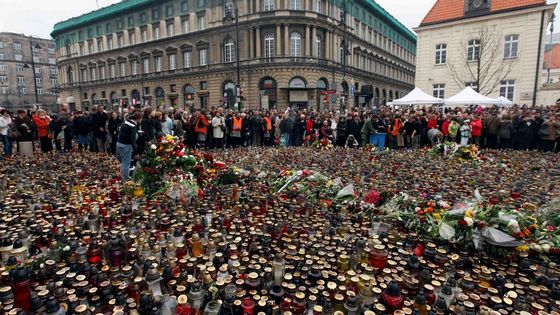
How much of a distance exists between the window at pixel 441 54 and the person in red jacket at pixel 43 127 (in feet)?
116

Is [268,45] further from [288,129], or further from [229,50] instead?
[288,129]

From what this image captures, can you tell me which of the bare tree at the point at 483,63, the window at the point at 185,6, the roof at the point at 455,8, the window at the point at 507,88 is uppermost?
the window at the point at 185,6

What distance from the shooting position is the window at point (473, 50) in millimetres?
32125

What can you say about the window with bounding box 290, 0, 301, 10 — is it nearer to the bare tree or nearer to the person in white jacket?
the bare tree

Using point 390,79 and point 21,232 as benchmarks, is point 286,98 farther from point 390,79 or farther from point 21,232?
point 21,232

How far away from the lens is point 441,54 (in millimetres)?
34281

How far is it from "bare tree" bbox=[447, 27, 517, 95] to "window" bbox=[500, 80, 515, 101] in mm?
539

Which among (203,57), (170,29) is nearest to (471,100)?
(203,57)

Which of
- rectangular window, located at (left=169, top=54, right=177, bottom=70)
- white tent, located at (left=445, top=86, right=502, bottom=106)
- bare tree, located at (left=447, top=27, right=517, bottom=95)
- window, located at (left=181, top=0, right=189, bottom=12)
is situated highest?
window, located at (left=181, top=0, right=189, bottom=12)

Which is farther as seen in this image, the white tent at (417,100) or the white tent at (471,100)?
the white tent at (417,100)

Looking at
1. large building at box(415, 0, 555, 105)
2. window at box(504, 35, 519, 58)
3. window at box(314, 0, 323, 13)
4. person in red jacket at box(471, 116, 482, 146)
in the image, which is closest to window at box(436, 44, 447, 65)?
large building at box(415, 0, 555, 105)

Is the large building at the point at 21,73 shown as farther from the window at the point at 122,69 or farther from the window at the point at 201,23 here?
the window at the point at 201,23

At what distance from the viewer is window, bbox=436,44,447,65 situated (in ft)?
112

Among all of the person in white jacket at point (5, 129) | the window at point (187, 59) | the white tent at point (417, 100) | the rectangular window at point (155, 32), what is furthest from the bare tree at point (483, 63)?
the rectangular window at point (155, 32)
